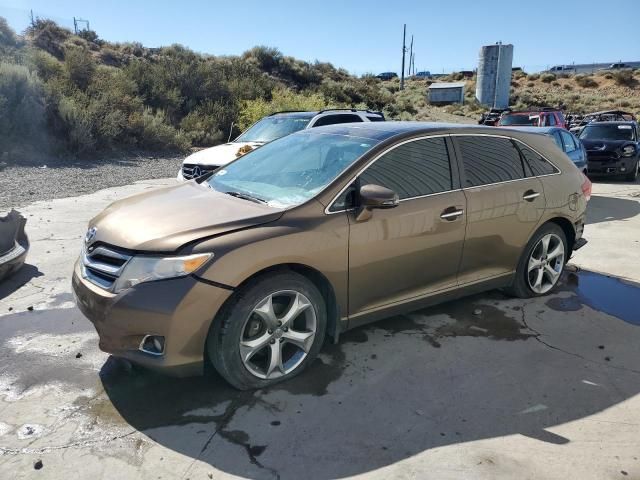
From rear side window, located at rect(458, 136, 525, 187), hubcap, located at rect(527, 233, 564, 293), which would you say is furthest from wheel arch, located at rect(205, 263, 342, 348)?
hubcap, located at rect(527, 233, 564, 293)

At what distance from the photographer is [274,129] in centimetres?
998

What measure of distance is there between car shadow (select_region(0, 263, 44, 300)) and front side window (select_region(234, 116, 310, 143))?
4985mm

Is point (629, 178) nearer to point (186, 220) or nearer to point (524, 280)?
point (524, 280)

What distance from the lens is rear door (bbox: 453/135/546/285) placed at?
4.34 m

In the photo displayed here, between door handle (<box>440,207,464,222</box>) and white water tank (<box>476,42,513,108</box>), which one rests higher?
white water tank (<box>476,42,513,108</box>)

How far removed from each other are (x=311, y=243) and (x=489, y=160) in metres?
2.08

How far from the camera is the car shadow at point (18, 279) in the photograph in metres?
5.08

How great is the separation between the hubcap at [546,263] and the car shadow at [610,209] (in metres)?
3.96

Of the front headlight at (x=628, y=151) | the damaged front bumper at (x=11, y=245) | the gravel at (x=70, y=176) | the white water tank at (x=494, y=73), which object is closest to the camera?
the damaged front bumper at (x=11, y=245)

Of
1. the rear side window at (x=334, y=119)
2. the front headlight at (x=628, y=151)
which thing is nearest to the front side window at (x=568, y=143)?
the front headlight at (x=628, y=151)

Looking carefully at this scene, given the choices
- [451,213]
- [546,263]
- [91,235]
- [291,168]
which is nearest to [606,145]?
[546,263]

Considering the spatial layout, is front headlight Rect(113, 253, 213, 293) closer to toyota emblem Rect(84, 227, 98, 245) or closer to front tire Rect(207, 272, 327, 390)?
front tire Rect(207, 272, 327, 390)

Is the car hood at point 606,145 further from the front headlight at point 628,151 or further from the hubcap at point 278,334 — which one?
the hubcap at point 278,334

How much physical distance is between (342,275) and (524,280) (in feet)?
7.54
